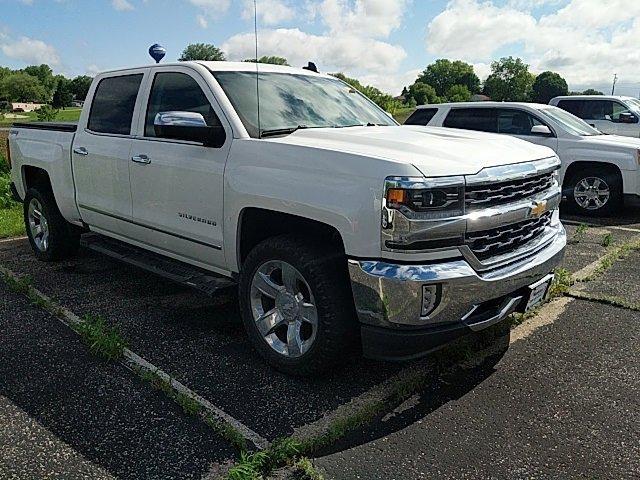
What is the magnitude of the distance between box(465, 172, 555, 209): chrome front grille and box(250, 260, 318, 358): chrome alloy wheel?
3.39ft

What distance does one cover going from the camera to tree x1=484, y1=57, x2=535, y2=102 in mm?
103625

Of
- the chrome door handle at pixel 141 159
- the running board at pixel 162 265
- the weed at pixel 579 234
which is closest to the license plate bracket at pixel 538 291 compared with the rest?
the running board at pixel 162 265

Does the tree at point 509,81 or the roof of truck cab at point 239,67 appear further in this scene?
the tree at point 509,81

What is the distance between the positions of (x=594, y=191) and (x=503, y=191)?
6.48m

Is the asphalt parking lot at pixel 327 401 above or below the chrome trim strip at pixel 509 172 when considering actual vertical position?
below

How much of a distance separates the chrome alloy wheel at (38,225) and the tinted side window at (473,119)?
21.4ft

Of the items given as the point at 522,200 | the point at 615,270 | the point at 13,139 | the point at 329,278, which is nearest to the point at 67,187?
the point at 13,139

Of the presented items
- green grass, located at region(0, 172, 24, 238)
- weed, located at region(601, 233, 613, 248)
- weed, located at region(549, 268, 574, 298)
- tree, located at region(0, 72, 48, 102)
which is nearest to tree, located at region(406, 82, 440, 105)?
tree, located at region(0, 72, 48, 102)

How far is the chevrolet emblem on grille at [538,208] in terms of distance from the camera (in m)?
3.47

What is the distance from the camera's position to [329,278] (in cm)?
322

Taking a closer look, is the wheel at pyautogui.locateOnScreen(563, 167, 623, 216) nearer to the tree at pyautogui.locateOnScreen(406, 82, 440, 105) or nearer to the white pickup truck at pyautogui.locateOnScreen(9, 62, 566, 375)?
the white pickup truck at pyautogui.locateOnScreen(9, 62, 566, 375)

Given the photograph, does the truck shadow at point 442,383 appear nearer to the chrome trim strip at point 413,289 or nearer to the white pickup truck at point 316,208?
the white pickup truck at point 316,208

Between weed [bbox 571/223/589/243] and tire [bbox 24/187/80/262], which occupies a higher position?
tire [bbox 24/187/80/262]

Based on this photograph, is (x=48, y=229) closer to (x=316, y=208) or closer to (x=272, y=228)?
(x=272, y=228)
